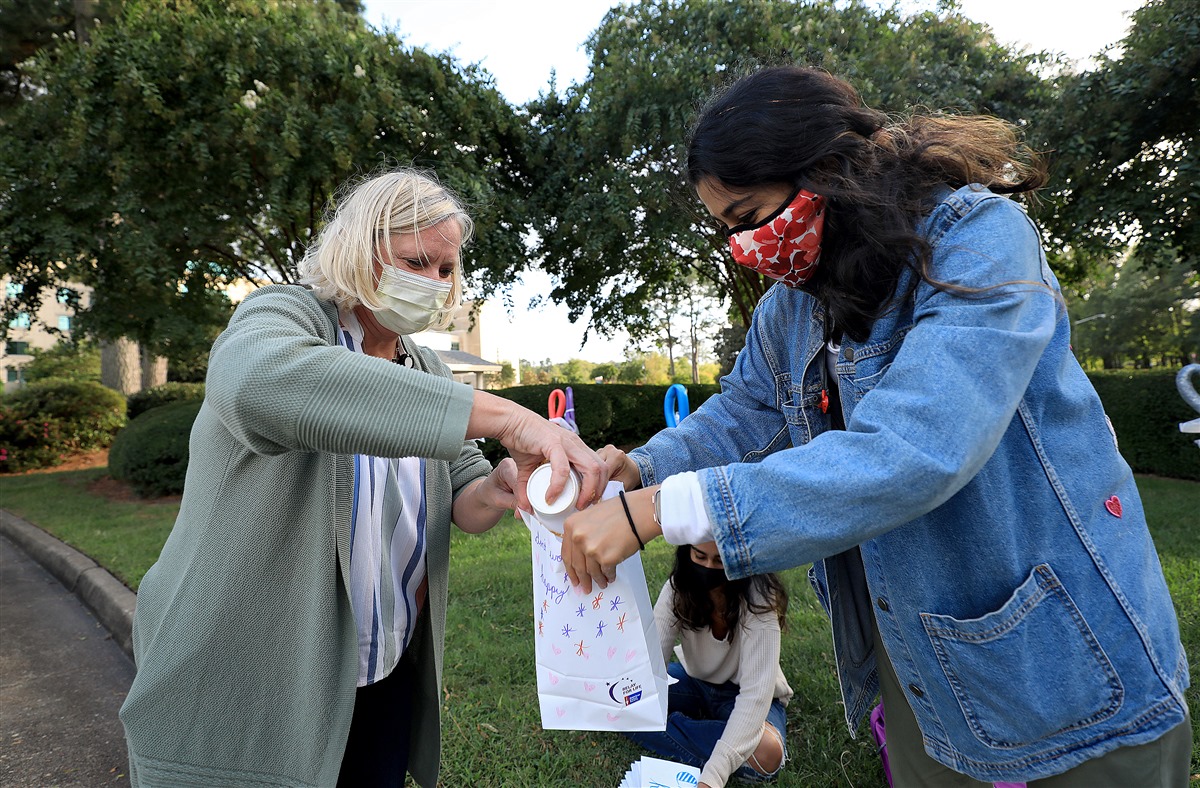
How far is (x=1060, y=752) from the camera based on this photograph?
1.22m

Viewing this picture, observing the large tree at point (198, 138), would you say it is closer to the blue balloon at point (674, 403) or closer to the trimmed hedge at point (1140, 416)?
the trimmed hedge at point (1140, 416)

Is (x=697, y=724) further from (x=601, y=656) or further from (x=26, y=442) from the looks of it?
(x=26, y=442)

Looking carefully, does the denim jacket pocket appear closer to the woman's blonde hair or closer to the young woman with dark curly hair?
the young woman with dark curly hair

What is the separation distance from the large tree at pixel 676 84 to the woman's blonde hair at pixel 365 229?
23.8ft

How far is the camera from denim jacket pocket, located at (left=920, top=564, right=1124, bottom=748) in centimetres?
120

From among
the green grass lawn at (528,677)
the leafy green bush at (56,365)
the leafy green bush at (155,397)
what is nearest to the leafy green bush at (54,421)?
the leafy green bush at (155,397)

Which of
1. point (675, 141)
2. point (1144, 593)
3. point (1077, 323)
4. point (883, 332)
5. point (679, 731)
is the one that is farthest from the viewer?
point (1077, 323)

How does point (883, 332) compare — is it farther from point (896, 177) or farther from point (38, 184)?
point (38, 184)

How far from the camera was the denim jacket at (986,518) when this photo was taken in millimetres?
1050

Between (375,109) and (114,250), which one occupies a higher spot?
(375,109)

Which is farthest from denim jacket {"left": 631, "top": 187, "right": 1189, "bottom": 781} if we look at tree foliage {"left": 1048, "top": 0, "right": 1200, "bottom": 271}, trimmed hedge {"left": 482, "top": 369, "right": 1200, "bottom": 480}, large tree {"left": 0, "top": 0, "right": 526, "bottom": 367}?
tree foliage {"left": 1048, "top": 0, "right": 1200, "bottom": 271}

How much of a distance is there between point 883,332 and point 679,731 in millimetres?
2286

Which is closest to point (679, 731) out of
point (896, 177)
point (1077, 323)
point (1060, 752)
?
point (1060, 752)

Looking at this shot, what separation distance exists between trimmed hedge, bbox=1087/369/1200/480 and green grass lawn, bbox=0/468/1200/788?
10.1 ft
